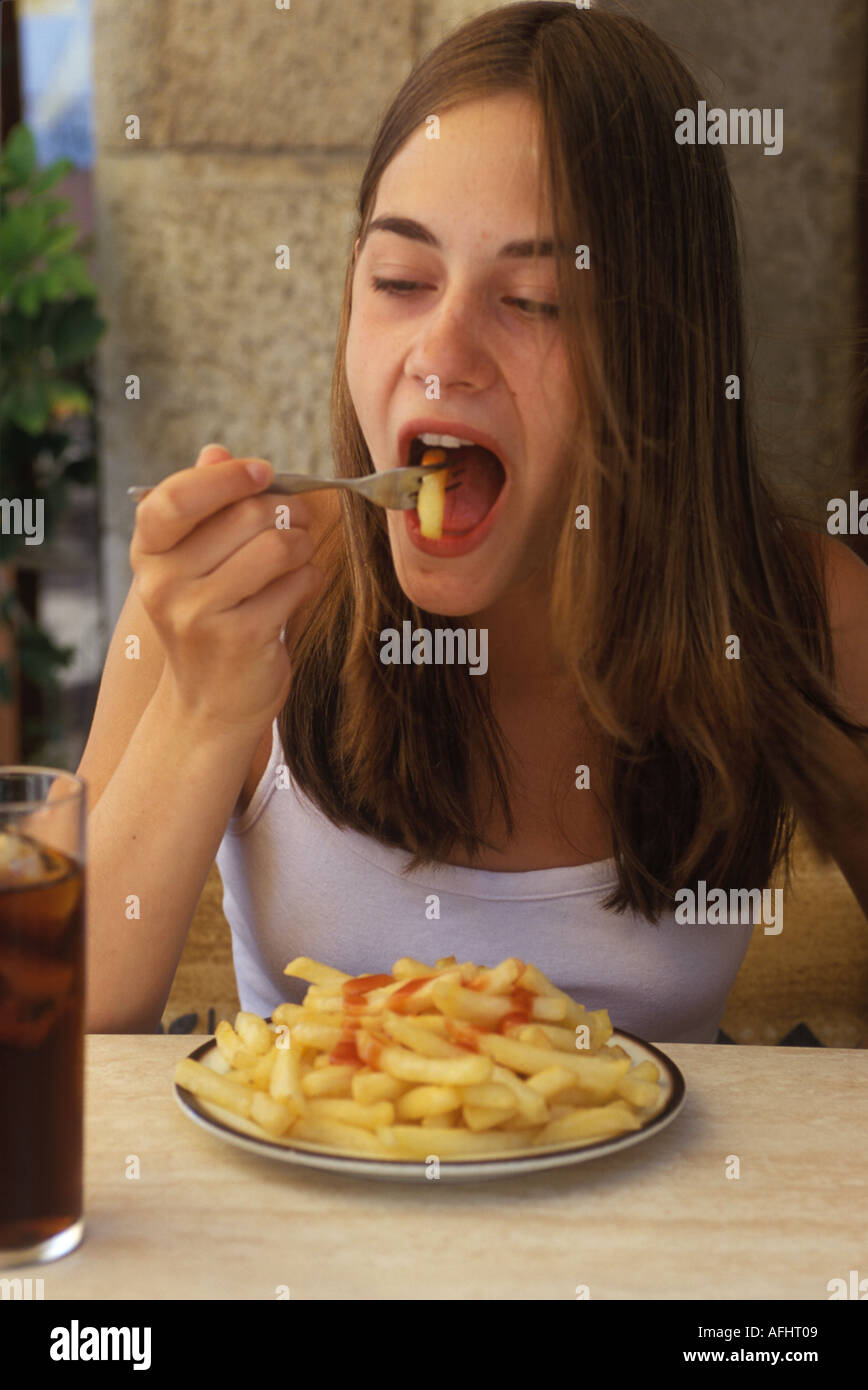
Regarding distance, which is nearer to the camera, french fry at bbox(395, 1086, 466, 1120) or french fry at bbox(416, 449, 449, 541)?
french fry at bbox(395, 1086, 466, 1120)

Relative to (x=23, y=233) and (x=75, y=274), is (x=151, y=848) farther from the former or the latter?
(x=23, y=233)

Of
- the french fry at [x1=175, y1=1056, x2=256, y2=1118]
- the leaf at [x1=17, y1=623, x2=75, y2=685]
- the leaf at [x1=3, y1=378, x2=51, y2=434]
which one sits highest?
the leaf at [x1=3, y1=378, x2=51, y2=434]

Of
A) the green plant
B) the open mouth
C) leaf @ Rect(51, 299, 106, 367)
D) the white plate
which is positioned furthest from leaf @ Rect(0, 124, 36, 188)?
the white plate

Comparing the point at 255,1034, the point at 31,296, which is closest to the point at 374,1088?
the point at 255,1034

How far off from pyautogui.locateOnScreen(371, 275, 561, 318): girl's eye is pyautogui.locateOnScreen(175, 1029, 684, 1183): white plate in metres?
0.66

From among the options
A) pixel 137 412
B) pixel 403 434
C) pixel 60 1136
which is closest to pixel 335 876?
pixel 403 434

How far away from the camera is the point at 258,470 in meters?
1.06

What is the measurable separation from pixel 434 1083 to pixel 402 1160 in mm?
44

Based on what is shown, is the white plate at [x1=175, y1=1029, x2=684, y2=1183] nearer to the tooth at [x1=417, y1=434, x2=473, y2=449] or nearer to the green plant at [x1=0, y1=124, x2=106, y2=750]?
the tooth at [x1=417, y1=434, x2=473, y2=449]

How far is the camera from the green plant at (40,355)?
278 cm

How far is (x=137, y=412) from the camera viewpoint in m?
2.61

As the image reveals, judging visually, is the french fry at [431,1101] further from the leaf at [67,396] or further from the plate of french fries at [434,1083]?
the leaf at [67,396]

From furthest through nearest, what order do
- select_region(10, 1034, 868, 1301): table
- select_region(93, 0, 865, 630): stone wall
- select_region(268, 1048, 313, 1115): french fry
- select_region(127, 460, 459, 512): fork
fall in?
select_region(93, 0, 865, 630): stone wall → select_region(127, 460, 459, 512): fork → select_region(268, 1048, 313, 1115): french fry → select_region(10, 1034, 868, 1301): table

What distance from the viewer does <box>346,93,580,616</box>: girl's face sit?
1.22m
